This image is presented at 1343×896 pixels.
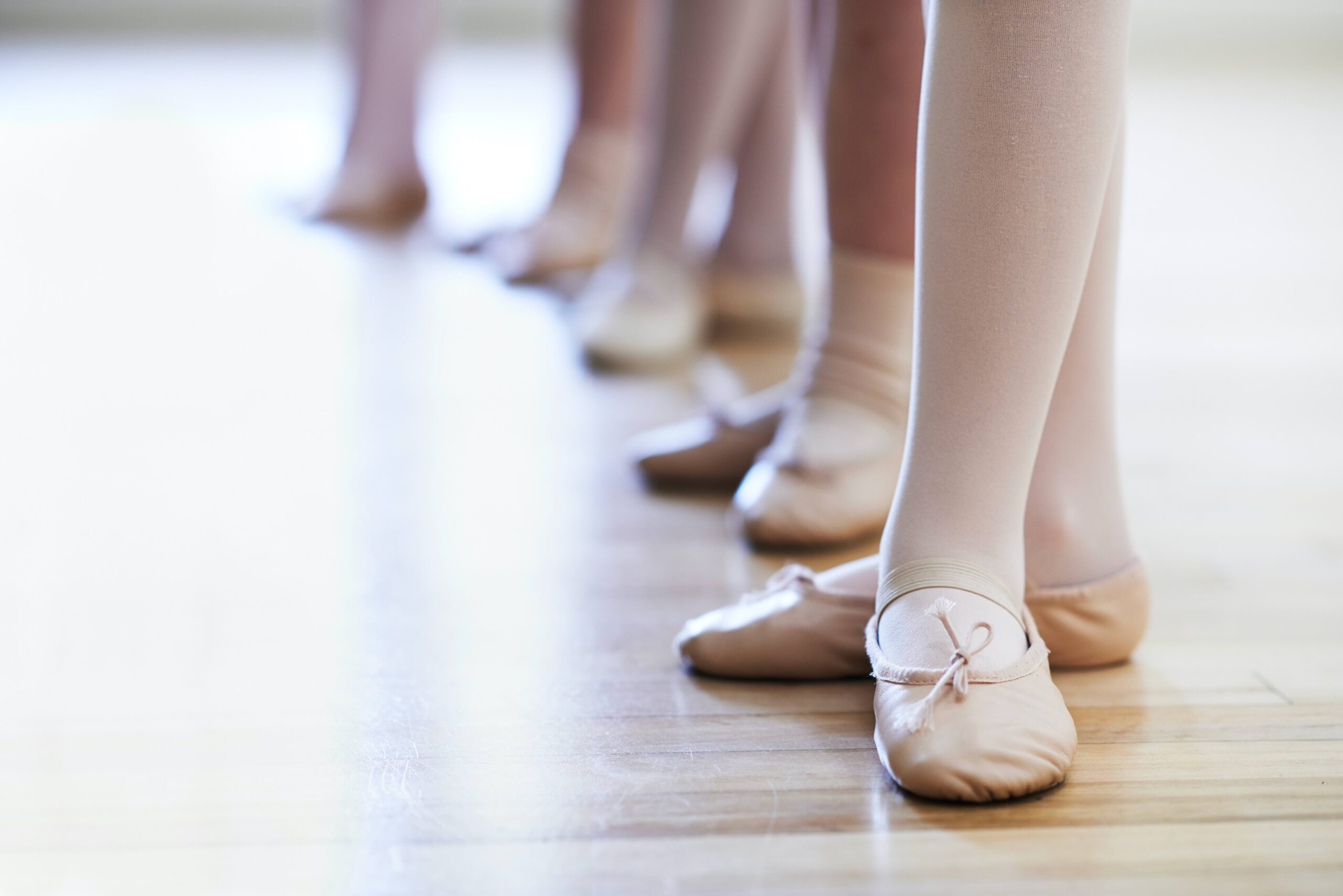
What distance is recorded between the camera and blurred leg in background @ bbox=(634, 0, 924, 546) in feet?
2.85

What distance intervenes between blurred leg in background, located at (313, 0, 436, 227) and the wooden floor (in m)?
0.61

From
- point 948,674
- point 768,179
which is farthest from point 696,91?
point 948,674

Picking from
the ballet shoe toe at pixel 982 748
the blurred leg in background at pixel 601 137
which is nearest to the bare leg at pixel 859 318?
the ballet shoe toe at pixel 982 748

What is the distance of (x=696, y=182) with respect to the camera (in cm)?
139

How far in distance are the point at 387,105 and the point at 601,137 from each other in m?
0.58

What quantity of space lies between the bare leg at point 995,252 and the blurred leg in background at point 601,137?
1303mm

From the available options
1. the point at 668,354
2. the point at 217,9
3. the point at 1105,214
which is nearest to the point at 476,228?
the point at 668,354

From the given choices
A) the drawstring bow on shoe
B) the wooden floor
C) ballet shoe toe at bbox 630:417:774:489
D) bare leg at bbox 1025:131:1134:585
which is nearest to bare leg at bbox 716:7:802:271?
the wooden floor

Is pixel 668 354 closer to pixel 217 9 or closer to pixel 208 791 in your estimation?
pixel 208 791

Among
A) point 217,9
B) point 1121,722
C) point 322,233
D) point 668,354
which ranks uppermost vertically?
point 1121,722

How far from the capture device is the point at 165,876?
0.51 meters

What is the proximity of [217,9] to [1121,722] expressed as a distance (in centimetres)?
507

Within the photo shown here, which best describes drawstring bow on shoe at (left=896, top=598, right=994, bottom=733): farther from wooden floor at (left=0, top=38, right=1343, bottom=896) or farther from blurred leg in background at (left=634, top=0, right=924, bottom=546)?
blurred leg in background at (left=634, top=0, right=924, bottom=546)

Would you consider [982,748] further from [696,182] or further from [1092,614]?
[696,182]
